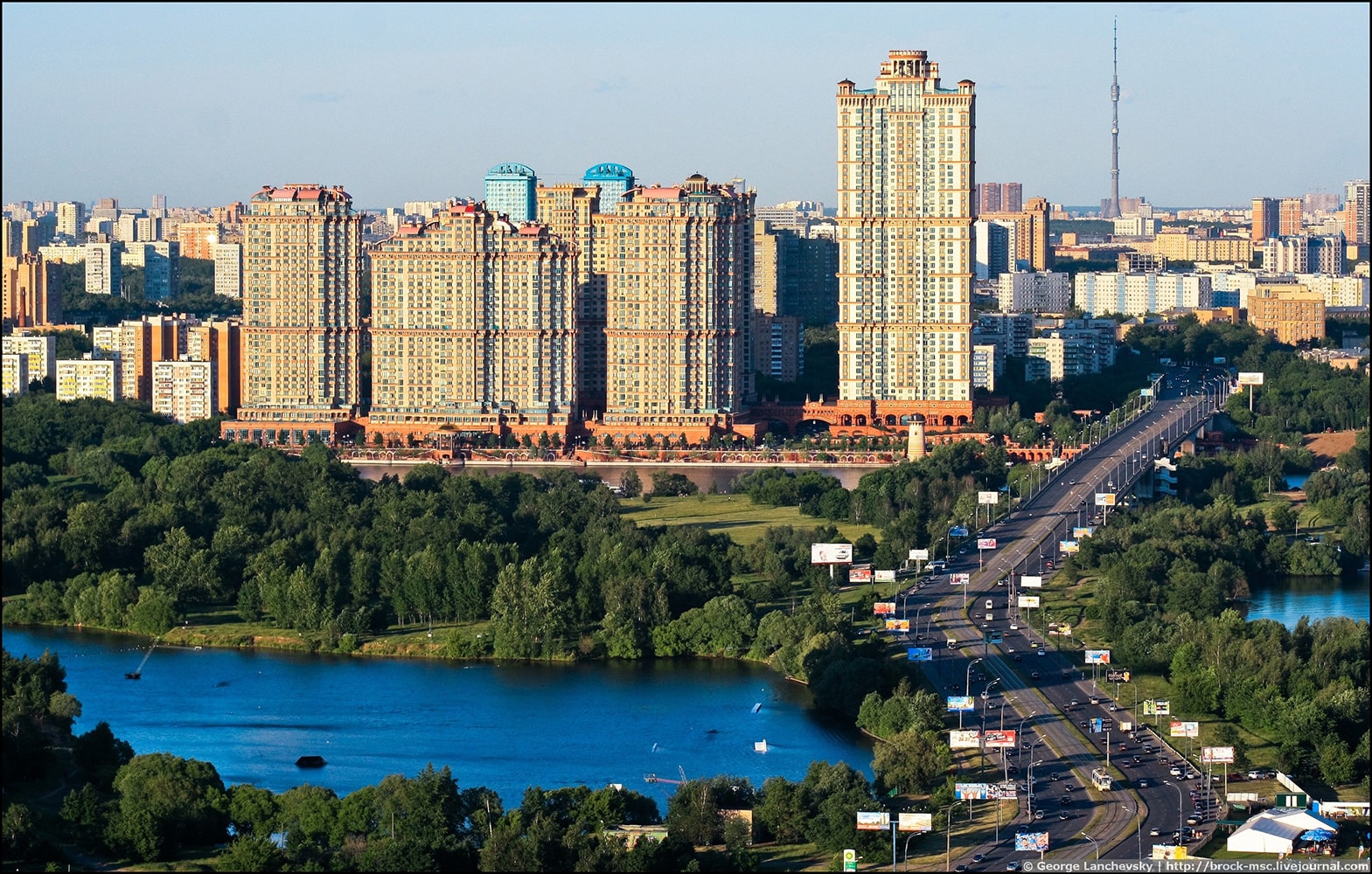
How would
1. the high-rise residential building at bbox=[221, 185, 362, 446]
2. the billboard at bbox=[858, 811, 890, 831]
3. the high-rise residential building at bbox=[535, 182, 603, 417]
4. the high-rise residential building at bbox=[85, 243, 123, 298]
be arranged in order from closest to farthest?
1. the billboard at bbox=[858, 811, 890, 831]
2. the high-rise residential building at bbox=[221, 185, 362, 446]
3. the high-rise residential building at bbox=[535, 182, 603, 417]
4. the high-rise residential building at bbox=[85, 243, 123, 298]

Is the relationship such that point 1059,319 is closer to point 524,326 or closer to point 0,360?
point 524,326

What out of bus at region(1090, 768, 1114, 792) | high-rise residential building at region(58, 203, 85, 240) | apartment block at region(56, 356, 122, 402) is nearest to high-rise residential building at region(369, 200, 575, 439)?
apartment block at region(56, 356, 122, 402)

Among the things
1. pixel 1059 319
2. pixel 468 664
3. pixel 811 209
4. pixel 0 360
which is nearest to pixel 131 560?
pixel 468 664

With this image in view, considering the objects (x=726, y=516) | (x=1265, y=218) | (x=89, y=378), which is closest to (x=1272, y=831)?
(x=726, y=516)

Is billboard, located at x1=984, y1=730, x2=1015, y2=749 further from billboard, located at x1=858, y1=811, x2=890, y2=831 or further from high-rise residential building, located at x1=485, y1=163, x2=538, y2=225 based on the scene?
high-rise residential building, located at x1=485, y1=163, x2=538, y2=225

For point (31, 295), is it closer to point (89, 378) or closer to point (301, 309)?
point (89, 378)

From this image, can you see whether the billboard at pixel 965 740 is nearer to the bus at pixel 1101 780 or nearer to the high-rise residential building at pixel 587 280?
the bus at pixel 1101 780

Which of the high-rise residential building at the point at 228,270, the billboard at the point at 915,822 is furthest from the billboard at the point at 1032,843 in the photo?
the high-rise residential building at the point at 228,270
